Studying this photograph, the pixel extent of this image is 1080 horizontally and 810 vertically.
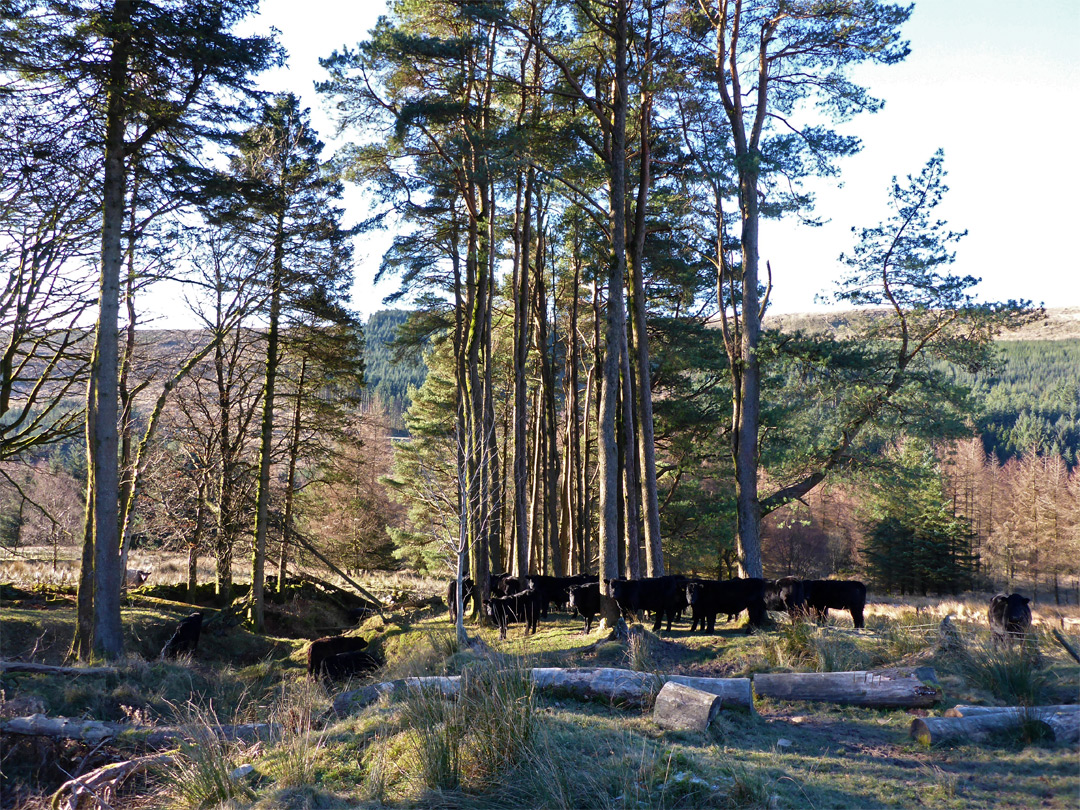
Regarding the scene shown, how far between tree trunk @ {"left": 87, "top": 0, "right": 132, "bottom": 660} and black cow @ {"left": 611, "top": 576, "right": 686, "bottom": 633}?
9.80 metres

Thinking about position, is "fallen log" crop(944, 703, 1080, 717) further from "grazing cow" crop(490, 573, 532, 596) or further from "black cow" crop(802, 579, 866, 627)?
"grazing cow" crop(490, 573, 532, 596)

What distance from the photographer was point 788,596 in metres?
13.2

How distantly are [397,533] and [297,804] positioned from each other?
32199 millimetres

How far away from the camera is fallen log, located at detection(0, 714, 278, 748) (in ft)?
27.6

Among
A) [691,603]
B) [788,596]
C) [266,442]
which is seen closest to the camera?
[788,596]

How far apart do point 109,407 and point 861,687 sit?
13.9 m

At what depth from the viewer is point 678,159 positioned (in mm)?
19000

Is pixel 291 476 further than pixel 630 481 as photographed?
Yes

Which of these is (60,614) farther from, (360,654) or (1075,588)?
(1075,588)

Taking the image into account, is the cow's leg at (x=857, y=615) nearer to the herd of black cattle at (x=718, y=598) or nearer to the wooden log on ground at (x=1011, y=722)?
the herd of black cattle at (x=718, y=598)

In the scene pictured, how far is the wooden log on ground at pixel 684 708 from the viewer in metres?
6.80

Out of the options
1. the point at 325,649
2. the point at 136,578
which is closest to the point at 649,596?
the point at 325,649

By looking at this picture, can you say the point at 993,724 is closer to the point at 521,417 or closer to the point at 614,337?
the point at 614,337

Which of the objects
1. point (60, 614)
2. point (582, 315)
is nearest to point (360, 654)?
point (60, 614)
